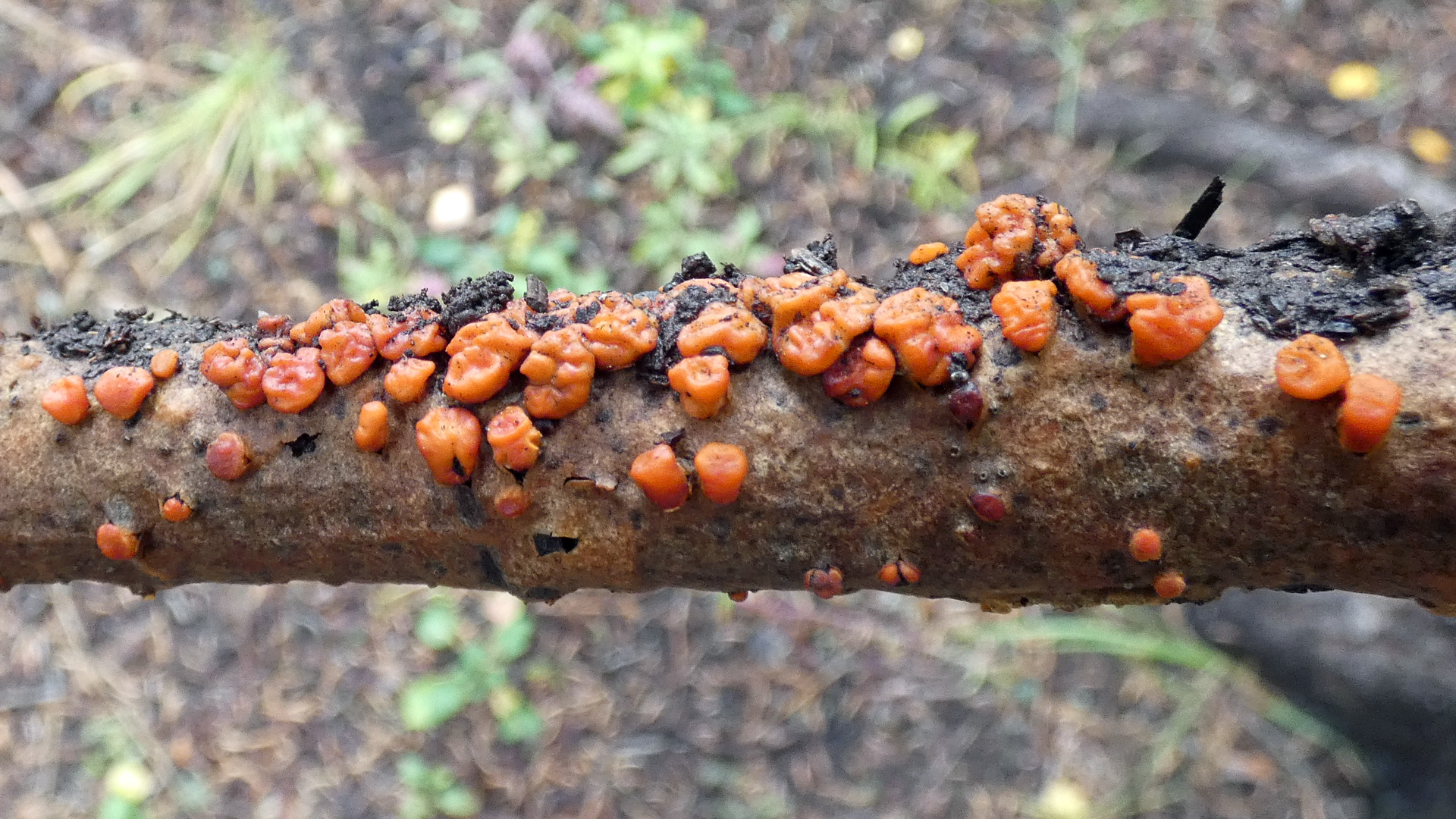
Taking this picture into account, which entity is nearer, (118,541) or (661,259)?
(118,541)

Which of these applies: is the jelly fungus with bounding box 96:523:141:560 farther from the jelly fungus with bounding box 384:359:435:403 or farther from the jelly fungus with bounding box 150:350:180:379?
the jelly fungus with bounding box 384:359:435:403

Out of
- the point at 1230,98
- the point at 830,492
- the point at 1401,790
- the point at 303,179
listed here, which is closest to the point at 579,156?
the point at 303,179

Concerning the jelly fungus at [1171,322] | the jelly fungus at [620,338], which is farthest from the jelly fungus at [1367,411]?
the jelly fungus at [620,338]

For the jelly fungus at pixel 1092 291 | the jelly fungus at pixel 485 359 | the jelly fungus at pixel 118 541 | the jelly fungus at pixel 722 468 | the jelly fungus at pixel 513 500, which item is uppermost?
the jelly fungus at pixel 1092 291

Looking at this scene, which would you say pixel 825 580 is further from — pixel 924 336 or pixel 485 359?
pixel 485 359

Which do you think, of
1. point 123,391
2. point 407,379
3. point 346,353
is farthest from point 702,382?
point 123,391

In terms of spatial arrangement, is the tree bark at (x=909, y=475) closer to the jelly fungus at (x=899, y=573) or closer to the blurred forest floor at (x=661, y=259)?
the jelly fungus at (x=899, y=573)
